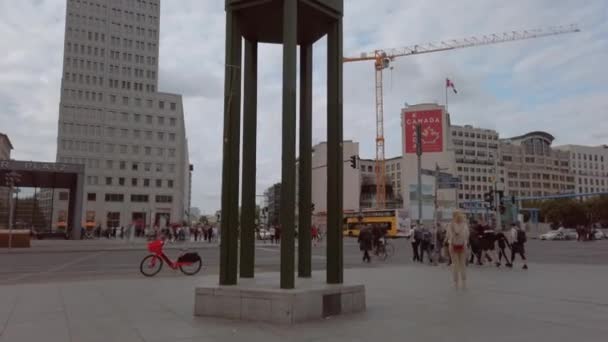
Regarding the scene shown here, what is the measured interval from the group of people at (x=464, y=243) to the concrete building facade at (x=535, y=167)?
140 meters

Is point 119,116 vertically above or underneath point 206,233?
above

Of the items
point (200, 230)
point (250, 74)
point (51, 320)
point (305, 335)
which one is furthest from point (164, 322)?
point (200, 230)

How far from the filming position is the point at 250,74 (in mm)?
9852

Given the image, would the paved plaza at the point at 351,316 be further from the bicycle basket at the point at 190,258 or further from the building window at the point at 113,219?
the building window at the point at 113,219

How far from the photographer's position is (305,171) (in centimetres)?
968

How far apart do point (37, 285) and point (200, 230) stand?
46.4m

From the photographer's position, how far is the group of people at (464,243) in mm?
12555

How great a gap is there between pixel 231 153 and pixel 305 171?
151 cm

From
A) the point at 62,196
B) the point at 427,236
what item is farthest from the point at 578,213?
the point at 62,196

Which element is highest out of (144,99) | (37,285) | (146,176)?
(144,99)

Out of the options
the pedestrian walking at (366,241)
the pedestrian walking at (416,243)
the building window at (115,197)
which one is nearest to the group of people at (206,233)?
the pedestrian walking at (366,241)

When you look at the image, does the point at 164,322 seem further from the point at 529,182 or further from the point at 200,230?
the point at 529,182

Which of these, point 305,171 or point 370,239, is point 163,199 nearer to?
point 370,239

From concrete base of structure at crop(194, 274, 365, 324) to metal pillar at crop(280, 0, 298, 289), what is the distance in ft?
1.10
